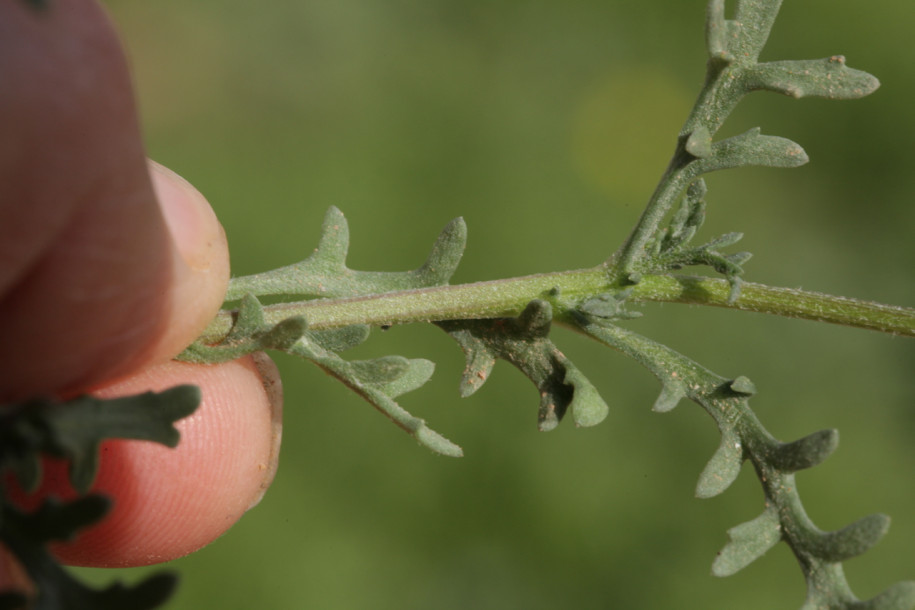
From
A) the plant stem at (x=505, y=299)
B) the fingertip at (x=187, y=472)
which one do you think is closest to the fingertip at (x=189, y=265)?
the plant stem at (x=505, y=299)

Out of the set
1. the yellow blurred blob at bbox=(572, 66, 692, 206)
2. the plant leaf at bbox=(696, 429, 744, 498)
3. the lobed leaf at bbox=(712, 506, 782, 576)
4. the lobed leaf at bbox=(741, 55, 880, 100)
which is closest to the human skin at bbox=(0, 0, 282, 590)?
the plant leaf at bbox=(696, 429, 744, 498)

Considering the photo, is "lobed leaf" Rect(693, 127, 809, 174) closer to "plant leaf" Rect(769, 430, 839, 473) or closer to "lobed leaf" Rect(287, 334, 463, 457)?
"plant leaf" Rect(769, 430, 839, 473)

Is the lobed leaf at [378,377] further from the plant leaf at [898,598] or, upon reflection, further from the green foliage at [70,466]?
the plant leaf at [898,598]

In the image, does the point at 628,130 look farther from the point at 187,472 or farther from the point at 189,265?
the point at 189,265

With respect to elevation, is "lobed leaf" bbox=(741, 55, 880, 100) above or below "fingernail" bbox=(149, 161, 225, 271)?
above

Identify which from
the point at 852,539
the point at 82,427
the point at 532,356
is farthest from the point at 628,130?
the point at 82,427
